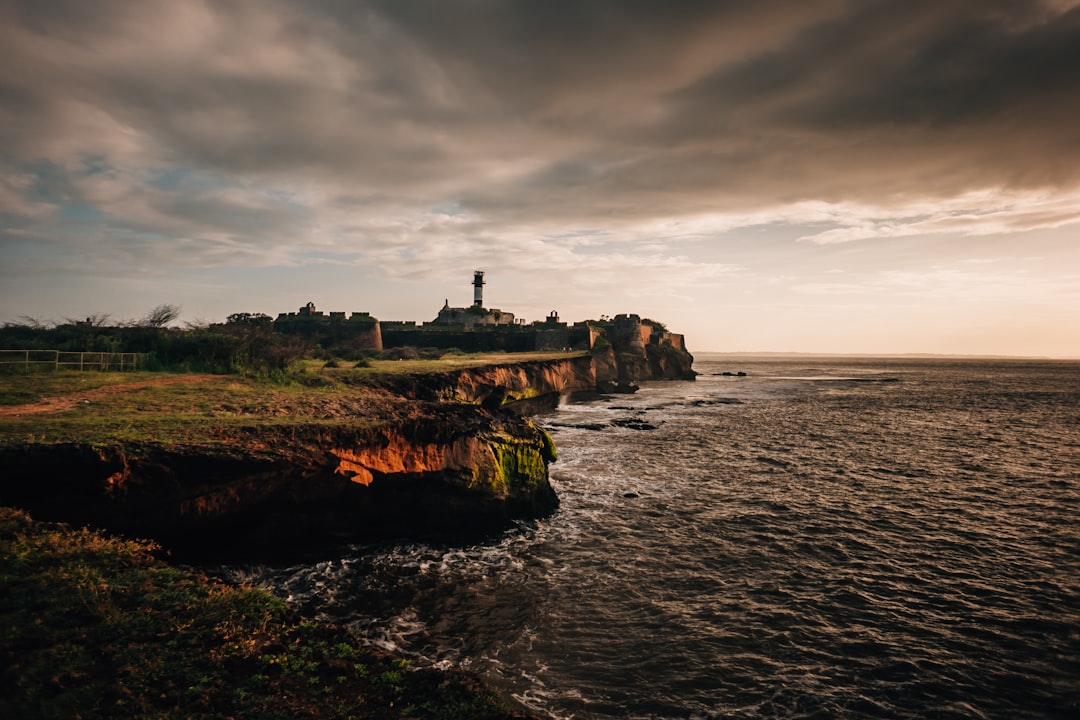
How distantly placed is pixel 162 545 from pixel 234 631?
5462mm

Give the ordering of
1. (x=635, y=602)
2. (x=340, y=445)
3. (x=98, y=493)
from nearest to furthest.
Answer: (x=98, y=493), (x=635, y=602), (x=340, y=445)

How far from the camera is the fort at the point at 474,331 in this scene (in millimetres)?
66550

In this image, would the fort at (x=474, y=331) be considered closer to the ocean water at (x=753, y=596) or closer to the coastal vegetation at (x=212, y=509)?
the coastal vegetation at (x=212, y=509)

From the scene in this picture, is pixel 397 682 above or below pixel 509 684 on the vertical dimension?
above

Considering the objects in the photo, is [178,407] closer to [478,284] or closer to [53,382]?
[53,382]

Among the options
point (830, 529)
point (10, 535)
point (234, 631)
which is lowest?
point (830, 529)

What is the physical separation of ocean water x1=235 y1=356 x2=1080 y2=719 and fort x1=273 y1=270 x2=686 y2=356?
164ft

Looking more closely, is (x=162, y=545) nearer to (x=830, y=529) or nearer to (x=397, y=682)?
(x=397, y=682)

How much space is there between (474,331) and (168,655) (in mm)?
71894

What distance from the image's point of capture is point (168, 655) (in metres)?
6.18

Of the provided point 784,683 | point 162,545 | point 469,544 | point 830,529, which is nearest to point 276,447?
point 162,545

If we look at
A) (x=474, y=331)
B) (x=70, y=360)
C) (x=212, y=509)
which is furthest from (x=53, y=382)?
(x=474, y=331)

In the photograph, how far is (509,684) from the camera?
27.4 feet

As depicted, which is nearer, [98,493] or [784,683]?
[784,683]
